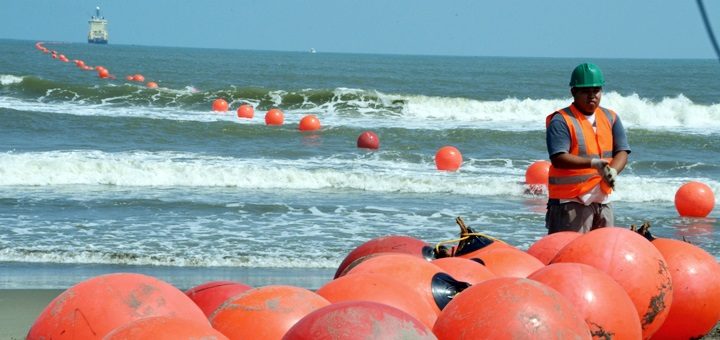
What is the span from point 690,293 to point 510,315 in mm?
2328

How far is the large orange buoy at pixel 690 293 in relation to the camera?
20.2 feet

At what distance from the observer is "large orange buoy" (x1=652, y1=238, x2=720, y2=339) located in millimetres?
6172

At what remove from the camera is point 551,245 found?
21.1 ft

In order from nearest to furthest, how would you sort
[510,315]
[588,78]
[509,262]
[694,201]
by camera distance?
[510,315], [509,262], [588,78], [694,201]

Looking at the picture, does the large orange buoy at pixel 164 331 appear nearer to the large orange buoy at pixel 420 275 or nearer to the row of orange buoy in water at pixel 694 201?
the large orange buoy at pixel 420 275

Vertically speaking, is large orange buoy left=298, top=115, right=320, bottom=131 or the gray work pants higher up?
the gray work pants

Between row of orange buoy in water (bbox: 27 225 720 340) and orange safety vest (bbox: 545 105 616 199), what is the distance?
28.1 inches

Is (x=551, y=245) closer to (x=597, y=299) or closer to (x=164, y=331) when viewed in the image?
(x=597, y=299)

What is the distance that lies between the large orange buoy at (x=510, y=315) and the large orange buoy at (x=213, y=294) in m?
1.31

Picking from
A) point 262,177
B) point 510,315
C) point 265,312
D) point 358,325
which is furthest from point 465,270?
point 262,177

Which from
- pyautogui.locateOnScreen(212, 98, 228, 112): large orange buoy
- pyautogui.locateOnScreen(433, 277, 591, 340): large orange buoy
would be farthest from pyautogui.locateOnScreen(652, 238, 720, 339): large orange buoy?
pyautogui.locateOnScreen(212, 98, 228, 112): large orange buoy

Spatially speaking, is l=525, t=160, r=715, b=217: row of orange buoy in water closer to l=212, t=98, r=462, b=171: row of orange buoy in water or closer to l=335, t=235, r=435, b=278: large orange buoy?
l=212, t=98, r=462, b=171: row of orange buoy in water

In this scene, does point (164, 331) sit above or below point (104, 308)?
above

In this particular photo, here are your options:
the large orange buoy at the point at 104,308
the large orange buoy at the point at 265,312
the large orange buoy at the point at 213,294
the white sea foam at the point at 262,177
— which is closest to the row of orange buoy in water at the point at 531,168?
the white sea foam at the point at 262,177
